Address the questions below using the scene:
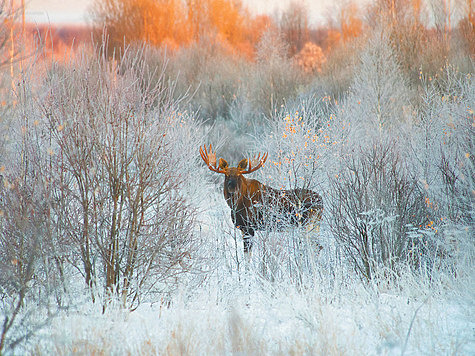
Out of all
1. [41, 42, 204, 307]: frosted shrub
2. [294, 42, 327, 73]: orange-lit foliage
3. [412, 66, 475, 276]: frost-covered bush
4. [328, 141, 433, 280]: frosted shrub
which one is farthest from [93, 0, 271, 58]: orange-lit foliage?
[41, 42, 204, 307]: frosted shrub

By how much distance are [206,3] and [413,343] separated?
108ft

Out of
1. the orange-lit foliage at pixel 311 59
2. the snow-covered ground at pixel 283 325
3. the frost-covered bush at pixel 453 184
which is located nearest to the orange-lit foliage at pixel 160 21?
the orange-lit foliage at pixel 311 59

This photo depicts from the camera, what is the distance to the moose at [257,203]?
696 cm

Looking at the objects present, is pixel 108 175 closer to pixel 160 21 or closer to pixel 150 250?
pixel 150 250

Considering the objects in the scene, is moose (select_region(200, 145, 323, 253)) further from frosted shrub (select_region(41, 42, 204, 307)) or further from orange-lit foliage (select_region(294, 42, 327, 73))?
orange-lit foliage (select_region(294, 42, 327, 73))

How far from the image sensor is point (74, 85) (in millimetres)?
5262

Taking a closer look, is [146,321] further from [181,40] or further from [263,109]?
[181,40]

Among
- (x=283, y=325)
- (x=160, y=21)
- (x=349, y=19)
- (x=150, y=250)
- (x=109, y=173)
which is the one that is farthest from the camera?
(x=349, y=19)

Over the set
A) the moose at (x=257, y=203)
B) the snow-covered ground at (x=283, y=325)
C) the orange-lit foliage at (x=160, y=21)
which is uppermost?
the orange-lit foliage at (x=160, y=21)

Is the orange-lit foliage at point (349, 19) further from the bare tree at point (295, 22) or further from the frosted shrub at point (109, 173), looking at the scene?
the frosted shrub at point (109, 173)

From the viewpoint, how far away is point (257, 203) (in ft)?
24.0

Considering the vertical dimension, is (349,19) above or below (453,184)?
above

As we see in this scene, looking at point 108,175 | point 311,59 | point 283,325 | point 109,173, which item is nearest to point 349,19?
point 311,59

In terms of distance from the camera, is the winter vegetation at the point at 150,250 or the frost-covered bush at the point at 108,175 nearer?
the winter vegetation at the point at 150,250
